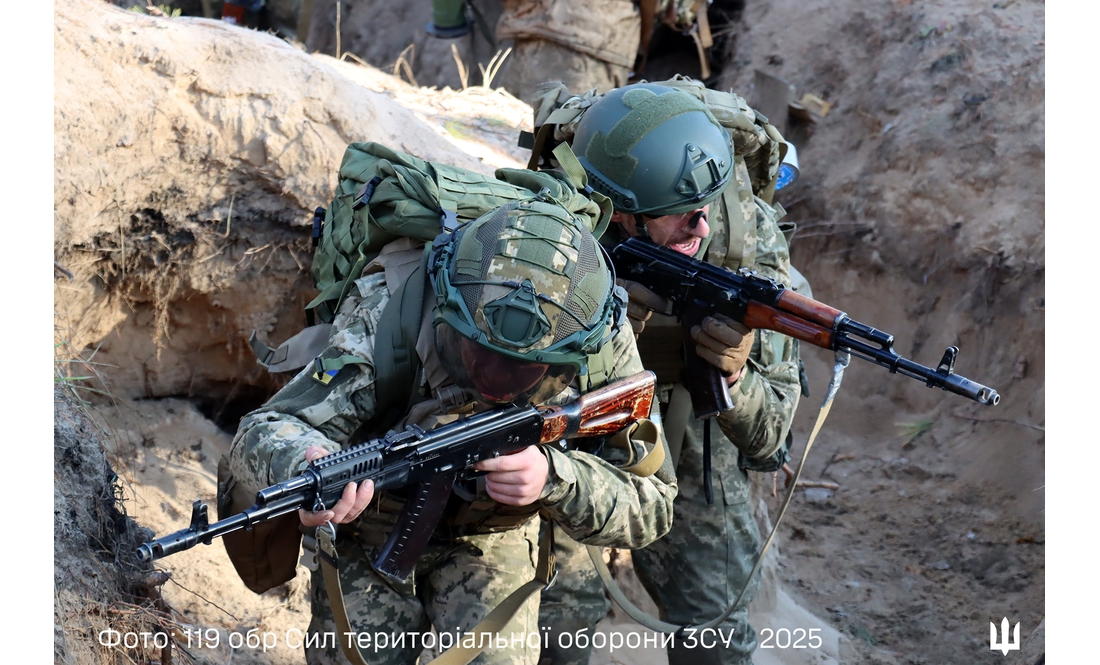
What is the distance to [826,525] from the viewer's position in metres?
7.14

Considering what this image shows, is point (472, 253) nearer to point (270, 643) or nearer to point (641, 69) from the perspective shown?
point (270, 643)

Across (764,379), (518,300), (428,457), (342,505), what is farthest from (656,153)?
(342,505)

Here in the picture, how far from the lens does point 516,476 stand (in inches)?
119

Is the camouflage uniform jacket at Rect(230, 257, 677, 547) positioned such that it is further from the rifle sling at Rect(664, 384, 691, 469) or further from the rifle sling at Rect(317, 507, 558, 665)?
the rifle sling at Rect(664, 384, 691, 469)

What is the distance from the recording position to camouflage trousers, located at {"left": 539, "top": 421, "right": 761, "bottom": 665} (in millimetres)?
4305

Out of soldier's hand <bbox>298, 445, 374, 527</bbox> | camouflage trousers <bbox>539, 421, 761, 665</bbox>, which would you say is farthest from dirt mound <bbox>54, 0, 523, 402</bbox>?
soldier's hand <bbox>298, 445, 374, 527</bbox>

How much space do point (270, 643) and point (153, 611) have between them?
104 centimetres

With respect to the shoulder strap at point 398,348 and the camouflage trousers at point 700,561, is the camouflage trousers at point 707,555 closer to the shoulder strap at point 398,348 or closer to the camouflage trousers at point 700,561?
the camouflage trousers at point 700,561

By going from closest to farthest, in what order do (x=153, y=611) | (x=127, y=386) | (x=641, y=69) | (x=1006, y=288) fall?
(x=153, y=611)
(x=127, y=386)
(x=1006, y=288)
(x=641, y=69)

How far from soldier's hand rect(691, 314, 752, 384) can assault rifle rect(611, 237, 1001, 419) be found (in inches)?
1.2

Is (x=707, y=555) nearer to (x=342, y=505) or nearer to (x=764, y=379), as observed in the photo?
(x=764, y=379)

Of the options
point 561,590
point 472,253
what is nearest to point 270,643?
point 561,590

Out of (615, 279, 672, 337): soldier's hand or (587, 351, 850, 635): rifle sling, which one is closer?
(587, 351, 850, 635): rifle sling

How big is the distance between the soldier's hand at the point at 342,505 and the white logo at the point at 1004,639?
4.34 m
